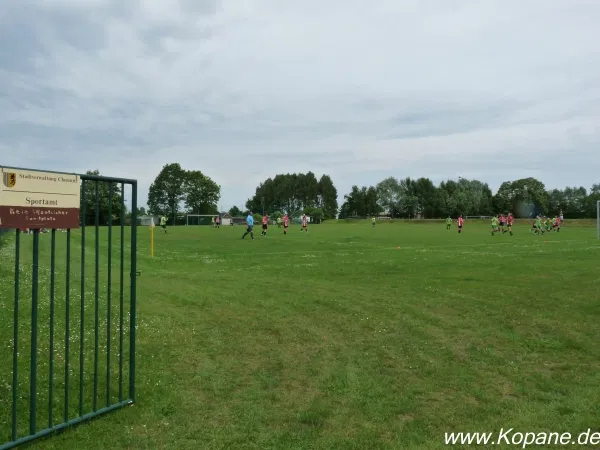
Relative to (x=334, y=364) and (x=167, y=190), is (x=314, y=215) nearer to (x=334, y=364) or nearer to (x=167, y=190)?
(x=167, y=190)

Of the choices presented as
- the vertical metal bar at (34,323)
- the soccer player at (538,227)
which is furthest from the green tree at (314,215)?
the vertical metal bar at (34,323)

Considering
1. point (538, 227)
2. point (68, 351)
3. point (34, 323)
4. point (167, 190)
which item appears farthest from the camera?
point (167, 190)

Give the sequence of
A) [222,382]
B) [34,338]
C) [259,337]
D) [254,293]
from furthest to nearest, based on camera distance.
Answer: [254,293] → [259,337] → [222,382] → [34,338]

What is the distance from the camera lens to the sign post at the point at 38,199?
402 cm

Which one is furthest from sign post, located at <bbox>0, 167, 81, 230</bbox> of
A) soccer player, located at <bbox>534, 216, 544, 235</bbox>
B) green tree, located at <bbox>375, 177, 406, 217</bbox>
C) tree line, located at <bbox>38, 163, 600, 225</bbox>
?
green tree, located at <bbox>375, 177, 406, 217</bbox>

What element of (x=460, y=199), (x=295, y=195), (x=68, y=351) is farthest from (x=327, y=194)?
(x=68, y=351)

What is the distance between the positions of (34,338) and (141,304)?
20.1 feet

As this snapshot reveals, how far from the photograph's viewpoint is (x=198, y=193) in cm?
12056

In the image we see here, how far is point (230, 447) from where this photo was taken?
441cm

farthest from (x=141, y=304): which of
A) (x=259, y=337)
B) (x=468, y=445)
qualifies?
(x=468, y=445)

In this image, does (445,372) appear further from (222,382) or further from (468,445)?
(222,382)

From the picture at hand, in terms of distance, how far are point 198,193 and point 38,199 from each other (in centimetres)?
11834

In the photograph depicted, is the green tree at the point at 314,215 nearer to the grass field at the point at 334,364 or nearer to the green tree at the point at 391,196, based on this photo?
the green tree at the point at 391,196

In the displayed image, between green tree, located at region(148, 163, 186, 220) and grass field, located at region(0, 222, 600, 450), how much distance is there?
357ft
